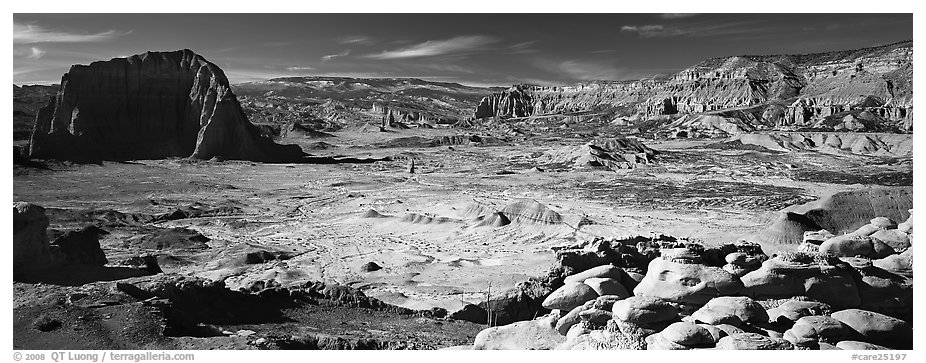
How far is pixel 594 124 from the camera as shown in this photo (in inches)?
6531

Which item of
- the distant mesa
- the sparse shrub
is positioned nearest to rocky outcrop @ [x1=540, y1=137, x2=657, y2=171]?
the distant mesa

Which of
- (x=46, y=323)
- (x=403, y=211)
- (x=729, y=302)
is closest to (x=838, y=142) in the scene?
(x=403, y=211)

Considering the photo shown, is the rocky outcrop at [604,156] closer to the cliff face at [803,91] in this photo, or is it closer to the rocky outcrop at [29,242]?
the cliff face at [803,91]

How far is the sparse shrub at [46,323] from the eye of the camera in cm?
1317

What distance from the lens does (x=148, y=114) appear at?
74.1 metres

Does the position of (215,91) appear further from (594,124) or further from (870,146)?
(594,124)

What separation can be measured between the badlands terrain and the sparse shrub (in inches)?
1.6

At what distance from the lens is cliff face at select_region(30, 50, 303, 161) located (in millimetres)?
68225

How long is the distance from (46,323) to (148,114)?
6872 centimetres

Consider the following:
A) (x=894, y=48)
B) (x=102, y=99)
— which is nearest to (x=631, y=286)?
(x=102, y=99)

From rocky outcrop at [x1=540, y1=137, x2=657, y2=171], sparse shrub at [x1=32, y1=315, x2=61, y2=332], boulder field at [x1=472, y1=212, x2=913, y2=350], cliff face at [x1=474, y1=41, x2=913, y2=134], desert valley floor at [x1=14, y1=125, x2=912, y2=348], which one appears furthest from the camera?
cliff face at [x1=474, y1=41, x2=913, y2=134]

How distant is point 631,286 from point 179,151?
224ft

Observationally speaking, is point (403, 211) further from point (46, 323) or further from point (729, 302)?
point (729, 302)

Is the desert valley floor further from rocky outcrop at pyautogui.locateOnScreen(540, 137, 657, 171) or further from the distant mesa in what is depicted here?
rocky outcrop at pyautogui.locateOnScreen(540, 137, 657, 171)
